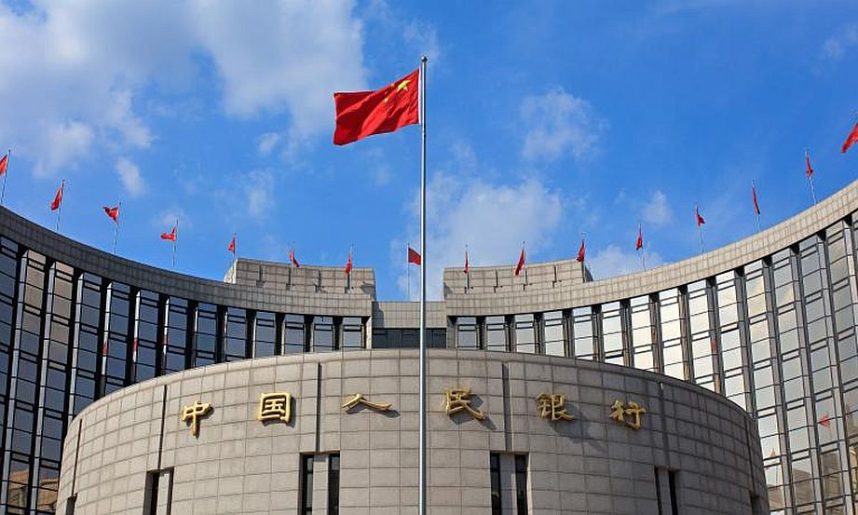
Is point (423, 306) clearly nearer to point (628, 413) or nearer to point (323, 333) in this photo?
point (628, 413)

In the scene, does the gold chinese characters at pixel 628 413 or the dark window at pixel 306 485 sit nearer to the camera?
the dark window at pixel 306 485

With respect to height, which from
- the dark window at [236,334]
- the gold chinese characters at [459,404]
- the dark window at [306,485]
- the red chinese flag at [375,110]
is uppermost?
the dark window at [236,334]

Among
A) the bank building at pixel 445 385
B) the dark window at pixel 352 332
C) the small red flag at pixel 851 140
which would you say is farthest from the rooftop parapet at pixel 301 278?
the small red flag at pixel 851 140

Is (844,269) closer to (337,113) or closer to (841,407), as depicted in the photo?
(841,407)

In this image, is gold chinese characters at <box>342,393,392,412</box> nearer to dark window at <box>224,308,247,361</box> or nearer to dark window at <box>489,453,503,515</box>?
dark window at <box>489,453,503,515</box>

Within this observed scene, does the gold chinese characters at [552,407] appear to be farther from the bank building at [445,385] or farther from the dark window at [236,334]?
the dark window at [236,334]

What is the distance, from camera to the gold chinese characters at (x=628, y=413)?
39.4 m

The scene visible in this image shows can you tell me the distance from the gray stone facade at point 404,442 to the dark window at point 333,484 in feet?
0.77

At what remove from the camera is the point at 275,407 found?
3847 centimetres

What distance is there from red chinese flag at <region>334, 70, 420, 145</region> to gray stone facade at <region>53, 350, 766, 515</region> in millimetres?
8111

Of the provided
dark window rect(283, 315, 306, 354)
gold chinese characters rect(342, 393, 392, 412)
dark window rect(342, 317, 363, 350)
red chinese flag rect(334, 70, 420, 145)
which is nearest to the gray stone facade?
gold chinese characters rect(342, 393, 392, 412)

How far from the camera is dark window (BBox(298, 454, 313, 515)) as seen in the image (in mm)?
37197

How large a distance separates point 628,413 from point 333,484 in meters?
10.1

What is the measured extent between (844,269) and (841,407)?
7.26 metres
